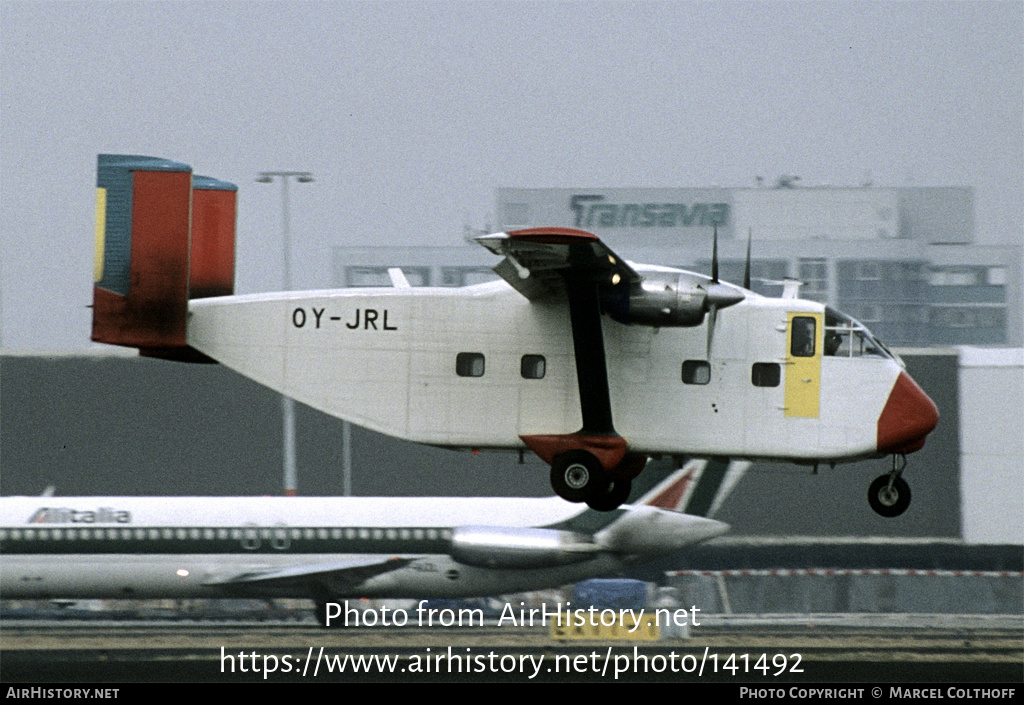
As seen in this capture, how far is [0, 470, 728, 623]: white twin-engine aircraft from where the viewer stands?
89.5 ft

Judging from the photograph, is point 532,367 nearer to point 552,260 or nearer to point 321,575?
point 552,260

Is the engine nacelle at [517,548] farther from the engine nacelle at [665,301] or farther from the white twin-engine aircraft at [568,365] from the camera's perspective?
the engine nacelle at [665,301]


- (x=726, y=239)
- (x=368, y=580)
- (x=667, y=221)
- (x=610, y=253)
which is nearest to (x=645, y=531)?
(x=368, y=580)

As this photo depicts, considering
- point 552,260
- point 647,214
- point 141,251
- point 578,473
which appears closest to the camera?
point 552,260

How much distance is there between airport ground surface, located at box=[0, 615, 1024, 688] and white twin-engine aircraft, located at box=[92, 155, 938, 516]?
28.4 ft

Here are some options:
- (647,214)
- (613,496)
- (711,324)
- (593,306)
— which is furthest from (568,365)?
(647,214)

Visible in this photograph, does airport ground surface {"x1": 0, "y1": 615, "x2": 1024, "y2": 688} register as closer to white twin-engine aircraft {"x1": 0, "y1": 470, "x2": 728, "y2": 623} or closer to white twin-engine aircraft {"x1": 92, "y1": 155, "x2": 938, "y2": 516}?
white twin-engine aircraft {"x1": 0, "y1": 470, "x2": 728, "y2": 623}

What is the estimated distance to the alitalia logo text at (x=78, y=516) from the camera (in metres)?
27.6

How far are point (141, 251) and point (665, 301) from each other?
22.7 ft

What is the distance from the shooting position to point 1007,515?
38.8m

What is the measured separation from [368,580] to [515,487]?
12.7 metres

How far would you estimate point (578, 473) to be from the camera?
1712 centimetres

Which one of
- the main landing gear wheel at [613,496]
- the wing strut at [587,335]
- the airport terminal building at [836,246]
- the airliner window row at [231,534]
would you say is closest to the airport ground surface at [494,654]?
the airliner window row at [231,534]
